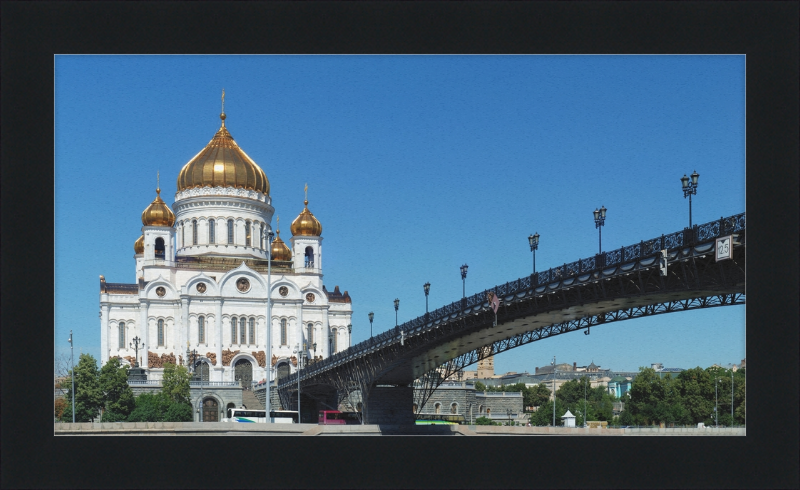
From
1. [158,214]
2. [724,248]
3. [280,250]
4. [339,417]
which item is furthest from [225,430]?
[280,250]

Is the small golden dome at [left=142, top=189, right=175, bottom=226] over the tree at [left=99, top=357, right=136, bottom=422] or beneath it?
over

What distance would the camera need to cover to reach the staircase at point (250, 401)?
65000 millimetres

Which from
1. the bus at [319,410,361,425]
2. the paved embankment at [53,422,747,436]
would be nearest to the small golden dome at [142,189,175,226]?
the bus at [319,410,361,425]

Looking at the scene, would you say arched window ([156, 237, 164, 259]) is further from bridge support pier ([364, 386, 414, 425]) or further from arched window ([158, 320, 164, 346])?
bridge support pier ([364, 386, 414, 425])

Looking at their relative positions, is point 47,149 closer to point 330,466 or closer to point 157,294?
point 330,466

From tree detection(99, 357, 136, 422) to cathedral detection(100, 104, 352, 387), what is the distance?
45.6 ft

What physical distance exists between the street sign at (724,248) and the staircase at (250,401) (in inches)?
1748

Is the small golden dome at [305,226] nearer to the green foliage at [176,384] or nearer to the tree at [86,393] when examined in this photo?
the green foliage at [176,384]

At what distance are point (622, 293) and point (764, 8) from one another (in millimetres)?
10607

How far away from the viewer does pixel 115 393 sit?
53750mm

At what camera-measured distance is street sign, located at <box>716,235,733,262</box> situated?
2392 centimetres

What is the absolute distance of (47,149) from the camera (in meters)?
22.4

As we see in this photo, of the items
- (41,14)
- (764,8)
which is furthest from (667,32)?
(41,14)

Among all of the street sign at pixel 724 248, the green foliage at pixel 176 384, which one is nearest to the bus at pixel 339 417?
the green foliage at pixel 176 384
